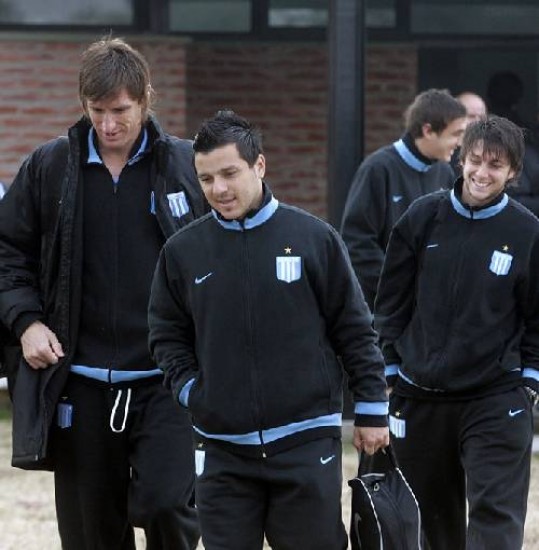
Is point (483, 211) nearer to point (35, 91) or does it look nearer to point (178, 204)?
point (178, 204)

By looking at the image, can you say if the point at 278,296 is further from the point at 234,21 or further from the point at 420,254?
the point at 234,21

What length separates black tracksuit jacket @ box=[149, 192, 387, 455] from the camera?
431cm

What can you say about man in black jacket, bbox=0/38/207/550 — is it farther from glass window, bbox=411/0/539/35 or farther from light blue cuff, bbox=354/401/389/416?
glass window, bbox=411/0/539/35

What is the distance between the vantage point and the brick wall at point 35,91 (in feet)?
33.6

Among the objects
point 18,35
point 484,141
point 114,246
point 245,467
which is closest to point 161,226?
point 114,246

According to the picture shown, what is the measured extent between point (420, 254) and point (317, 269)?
1.05 metres

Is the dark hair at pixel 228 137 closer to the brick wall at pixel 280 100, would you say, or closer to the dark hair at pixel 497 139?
the dark hair at pixel 497 139

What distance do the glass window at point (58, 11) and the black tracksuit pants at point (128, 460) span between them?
590 cm

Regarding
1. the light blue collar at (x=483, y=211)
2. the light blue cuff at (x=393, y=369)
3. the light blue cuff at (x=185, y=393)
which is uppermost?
the light blue collar at (x=483, y=211)

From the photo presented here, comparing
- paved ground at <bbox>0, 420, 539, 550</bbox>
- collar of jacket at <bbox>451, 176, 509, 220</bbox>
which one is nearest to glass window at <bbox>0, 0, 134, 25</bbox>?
paved ground at <bbox>0, 420, 539, 550</bbox>

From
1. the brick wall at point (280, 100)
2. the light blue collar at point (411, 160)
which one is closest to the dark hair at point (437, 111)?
the light blue collar at point (411, 160)

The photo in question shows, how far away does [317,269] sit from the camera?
437cm

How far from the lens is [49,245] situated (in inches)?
188

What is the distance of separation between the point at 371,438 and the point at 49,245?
1121 millimetres
